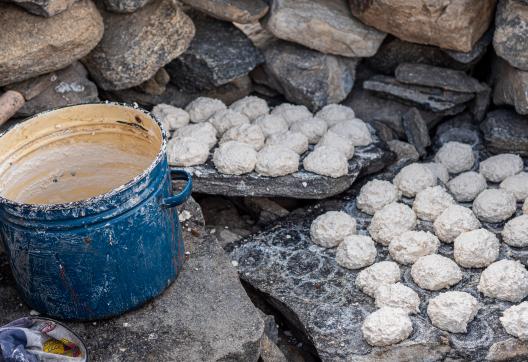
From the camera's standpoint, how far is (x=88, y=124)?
3.48 meters

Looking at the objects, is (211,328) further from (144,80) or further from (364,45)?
(364,45)

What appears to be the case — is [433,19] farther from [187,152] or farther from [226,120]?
[187,152]

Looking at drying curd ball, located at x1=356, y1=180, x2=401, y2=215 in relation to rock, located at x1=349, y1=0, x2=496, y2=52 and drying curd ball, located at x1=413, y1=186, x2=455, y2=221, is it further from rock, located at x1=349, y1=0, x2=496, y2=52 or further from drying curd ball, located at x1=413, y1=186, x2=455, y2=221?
rock, located at x1=349, y1=0, x2=496, y2=52

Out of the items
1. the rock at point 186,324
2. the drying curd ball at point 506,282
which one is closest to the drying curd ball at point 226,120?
the rock at point 186,324

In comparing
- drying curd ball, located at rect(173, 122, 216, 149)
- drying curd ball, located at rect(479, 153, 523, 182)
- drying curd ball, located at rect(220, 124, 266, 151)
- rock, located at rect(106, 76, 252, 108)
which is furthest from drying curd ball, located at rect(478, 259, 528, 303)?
rock, located at rect(106, 76, 252, 108)

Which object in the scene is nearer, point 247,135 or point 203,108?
point 247,135

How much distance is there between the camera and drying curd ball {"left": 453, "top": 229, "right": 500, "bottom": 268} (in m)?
3.66

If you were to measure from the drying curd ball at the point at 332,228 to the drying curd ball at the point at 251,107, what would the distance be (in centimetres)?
86

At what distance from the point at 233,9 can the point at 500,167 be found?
5.65 ft

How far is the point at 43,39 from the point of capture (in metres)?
3.74

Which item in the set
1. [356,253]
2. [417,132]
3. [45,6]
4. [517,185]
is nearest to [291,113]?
[417,132]

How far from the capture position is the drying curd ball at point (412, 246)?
373 centimetres

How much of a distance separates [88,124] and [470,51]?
220 centimetres

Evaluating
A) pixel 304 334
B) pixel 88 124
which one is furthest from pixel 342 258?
pixel 88 124
